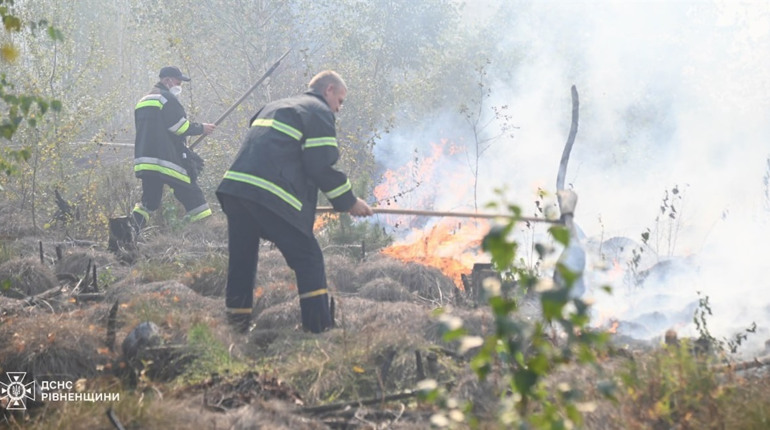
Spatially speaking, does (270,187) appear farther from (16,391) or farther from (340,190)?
(16,391)

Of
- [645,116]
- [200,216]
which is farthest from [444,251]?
[645,116]

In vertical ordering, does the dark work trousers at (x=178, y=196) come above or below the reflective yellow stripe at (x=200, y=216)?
above

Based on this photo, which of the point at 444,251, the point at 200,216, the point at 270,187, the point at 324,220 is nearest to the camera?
the point at 270,187

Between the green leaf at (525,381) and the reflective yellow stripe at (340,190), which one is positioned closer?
the green leaf at (525,381)

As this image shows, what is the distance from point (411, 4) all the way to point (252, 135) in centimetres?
1606

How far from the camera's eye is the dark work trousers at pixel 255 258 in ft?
17.7

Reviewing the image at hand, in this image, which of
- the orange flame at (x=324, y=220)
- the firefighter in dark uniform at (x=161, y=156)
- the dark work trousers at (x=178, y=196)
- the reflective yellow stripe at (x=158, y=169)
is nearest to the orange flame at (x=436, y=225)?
the orange flame at (x=324, y=220)

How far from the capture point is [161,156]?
8.62 meters

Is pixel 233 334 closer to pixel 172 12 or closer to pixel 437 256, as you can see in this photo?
pixel 437 256

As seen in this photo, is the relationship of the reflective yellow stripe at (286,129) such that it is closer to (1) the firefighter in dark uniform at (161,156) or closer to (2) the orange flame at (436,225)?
(2) the orange flame at (436,225)

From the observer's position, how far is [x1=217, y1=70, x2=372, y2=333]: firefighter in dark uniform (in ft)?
17.7

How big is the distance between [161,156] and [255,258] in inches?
138

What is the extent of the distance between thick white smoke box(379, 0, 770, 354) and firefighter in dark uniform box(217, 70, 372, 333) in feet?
17.8

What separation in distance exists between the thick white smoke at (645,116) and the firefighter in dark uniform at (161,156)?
512 cm
